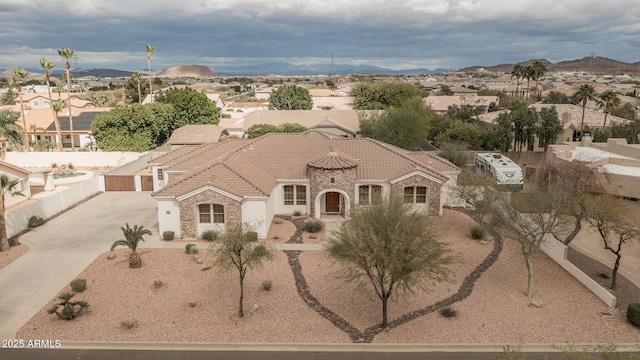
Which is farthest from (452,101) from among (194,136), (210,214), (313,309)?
(313,309)

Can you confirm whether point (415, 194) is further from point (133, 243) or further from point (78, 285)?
point (78, 285)

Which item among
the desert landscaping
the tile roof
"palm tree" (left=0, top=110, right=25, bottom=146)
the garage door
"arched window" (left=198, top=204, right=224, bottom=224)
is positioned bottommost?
the desert landscaping

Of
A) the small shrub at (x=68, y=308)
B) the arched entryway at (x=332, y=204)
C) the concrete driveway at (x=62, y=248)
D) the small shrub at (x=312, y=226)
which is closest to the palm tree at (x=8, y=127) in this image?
the concrete driveway at (x=62, y=248)

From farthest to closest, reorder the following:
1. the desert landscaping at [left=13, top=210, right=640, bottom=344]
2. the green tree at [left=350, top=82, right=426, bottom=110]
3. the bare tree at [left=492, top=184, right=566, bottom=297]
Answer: the green tree at [left=350, top=82, right=426, bottom=110]
the bare tree at [left=492, top=184, right=566, bottom=297]
the desert landscaping at [left=13, top=210, right=640, bottom=344]

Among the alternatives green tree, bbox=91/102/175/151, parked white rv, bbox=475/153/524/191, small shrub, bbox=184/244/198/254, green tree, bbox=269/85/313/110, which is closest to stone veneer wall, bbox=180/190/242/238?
small shrub, bbox=184/244/198/254

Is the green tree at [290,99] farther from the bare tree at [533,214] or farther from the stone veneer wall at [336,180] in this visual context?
the bare tree at [533,214]

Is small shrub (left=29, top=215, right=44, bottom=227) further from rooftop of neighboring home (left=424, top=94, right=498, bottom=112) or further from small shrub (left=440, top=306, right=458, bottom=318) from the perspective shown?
rooftop of neighboring home (left=424, top=94, right=498, bottom=112)
